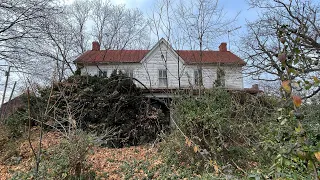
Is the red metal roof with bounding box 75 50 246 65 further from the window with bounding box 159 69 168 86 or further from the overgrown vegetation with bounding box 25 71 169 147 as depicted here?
the overgrown vegetation with bounding box 25 71 169 147

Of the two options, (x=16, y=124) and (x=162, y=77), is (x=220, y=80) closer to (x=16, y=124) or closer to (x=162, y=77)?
(x=162, y=77)

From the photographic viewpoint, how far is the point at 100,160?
659 cm

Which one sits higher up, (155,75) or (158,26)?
(158,26)

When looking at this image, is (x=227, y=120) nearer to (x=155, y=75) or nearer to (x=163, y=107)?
(x=163, y=107)

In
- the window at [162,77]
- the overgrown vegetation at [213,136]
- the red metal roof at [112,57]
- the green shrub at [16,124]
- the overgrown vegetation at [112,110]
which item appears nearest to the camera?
the overgrown vegetation at [213,136]

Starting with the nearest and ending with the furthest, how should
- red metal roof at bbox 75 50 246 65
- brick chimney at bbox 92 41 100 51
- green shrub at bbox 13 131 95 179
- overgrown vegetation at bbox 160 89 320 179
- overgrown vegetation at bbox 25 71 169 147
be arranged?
green shrub at bbox 13 131 95 179
overgrown vegetation at bbox 160 89 320 179
overgrown vegetation at bbox 25 71 169 147
red metal roof at bbox 75 50 246 65
brick chimney at bbox 92 41 100 51

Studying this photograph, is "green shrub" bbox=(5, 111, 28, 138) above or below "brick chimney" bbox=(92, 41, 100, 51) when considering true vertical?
below

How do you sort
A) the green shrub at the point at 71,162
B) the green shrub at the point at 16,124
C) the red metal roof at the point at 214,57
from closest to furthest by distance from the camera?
the green shrub at the point at 71,162, the green shrub at the point at 16,124, the red metal roof at the point at 214,57

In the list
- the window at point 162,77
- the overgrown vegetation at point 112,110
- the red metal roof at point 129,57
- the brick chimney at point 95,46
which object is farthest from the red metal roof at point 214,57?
the brick chimney at point 95,46

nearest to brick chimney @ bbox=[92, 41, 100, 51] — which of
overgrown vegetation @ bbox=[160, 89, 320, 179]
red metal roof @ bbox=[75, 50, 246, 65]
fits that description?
red metal roof @ bbox=[75, 50, 246, 65]

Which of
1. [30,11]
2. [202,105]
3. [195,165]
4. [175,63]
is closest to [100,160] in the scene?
[195,165]

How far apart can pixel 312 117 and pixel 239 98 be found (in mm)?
2159

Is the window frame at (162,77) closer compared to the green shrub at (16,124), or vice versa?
the green shrub at (16,124)

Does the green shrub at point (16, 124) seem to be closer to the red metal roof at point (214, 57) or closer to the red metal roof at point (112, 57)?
the red metal roof at point (112, 57)
